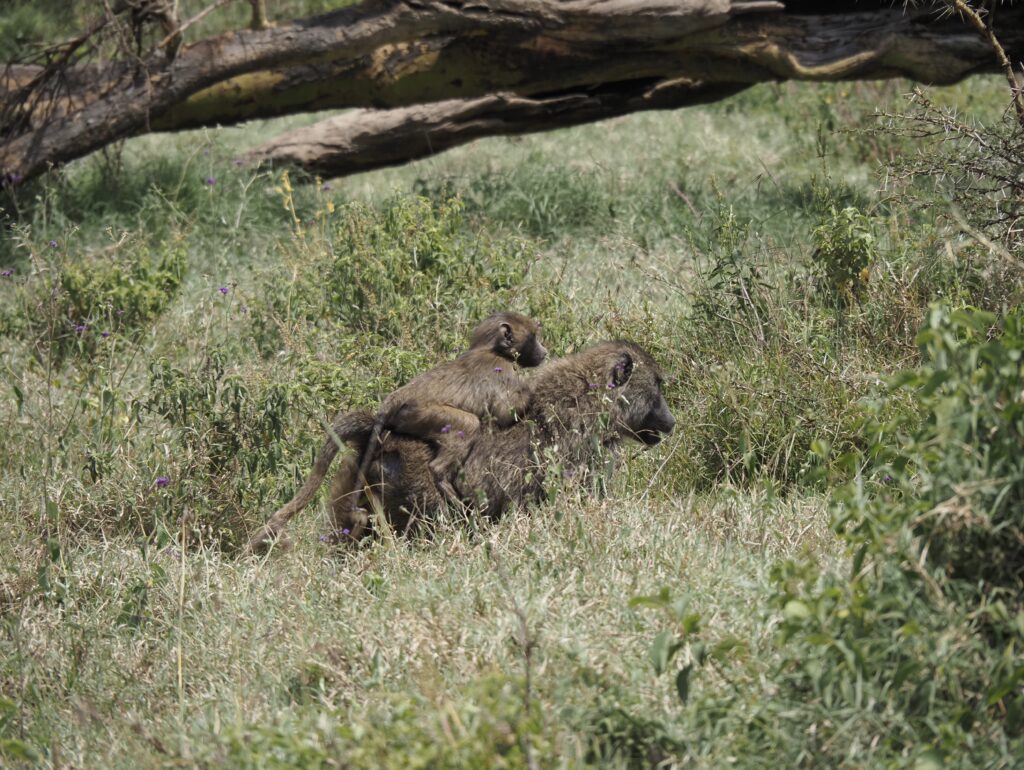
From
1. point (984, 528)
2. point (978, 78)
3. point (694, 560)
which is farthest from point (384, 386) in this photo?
point (978, 78)

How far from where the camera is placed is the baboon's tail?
495 cm

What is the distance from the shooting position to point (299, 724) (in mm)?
3465

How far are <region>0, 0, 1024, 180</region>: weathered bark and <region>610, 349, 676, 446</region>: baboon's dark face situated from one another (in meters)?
3.50

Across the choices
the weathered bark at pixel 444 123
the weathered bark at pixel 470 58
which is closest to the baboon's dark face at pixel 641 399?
the weathered bark at pixel 470 58

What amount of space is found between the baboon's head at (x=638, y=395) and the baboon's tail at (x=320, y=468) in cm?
107

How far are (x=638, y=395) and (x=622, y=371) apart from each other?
0.54 feet

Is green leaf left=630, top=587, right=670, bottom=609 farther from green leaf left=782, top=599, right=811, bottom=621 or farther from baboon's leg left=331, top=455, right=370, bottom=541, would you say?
baboon's leg left=331, top=455, right=370, bottom=541

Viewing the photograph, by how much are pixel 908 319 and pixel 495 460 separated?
2.12m

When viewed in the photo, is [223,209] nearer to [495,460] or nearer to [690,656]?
[495,460]

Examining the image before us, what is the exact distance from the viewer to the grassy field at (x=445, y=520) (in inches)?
127

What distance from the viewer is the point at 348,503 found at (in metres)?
5.11

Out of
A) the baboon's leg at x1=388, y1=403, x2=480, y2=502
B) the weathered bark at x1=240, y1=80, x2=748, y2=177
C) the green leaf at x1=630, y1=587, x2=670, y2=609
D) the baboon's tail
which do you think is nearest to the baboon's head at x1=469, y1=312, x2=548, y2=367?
the baboon's leg at x1=388, y1=403, x2=480, y2=502

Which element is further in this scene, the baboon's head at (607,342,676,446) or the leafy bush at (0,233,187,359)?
the leafy bush at (0,233,187,359)

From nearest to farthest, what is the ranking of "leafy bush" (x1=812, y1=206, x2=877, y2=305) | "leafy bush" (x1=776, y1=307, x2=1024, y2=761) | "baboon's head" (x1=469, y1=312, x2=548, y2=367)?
"leafy bush" (x1=776, y1=307, x2=1024, y2=761)
"baboon's head" (x1=469, y1=312, x2=548, y2=367)
"leafy bush" (x1=812, y1=206, x2=877, y2=305)
